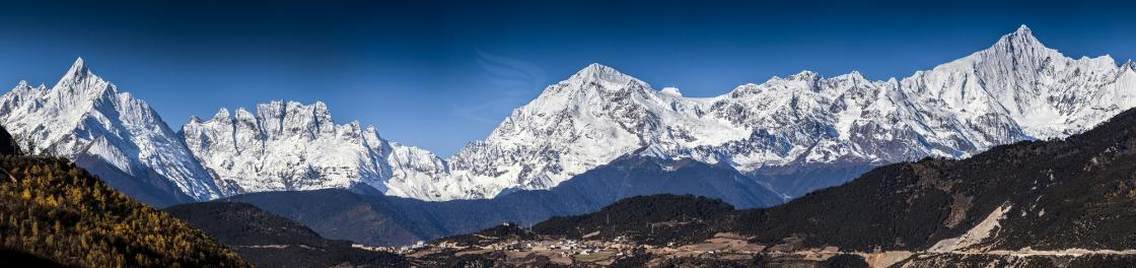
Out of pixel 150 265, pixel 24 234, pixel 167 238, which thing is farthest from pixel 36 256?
pixel 167 238

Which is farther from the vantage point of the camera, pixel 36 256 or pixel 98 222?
pixel 98 222

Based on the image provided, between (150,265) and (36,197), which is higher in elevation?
(36,197)

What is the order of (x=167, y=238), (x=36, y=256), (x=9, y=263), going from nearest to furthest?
(x=9, y=263) → (x=36, y=256) → (x=167, y=238)

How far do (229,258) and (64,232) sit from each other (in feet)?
64.3

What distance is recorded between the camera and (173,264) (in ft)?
353

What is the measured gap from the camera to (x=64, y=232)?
4045 inches

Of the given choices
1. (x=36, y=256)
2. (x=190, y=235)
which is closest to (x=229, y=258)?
(x=190, y=235)

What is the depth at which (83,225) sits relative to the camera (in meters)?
106

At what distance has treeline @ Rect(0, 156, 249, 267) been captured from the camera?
98.8 meters

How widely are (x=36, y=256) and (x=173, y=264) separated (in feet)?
49.6

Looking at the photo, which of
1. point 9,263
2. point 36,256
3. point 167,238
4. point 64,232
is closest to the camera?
point 9,263

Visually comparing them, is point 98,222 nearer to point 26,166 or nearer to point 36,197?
point 36,197

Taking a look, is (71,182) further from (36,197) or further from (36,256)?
(36,256)

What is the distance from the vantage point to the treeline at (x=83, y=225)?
98.8m
